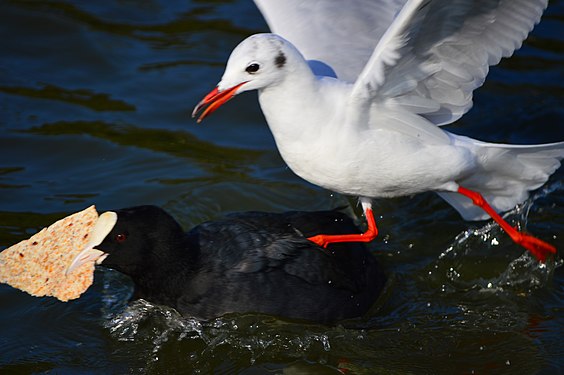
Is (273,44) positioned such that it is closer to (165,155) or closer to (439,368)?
(439,368)

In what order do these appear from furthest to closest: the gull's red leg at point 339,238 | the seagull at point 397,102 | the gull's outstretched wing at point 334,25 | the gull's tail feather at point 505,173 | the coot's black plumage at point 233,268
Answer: the gull's outstretched wing at point 334,25 < the gull's tail feather at point 505,173 < the gull's red leg at point 339,238 < the coot's black plumage at point 233,268 < the seagull at point 397,102

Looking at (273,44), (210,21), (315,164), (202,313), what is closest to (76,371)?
(202,313)

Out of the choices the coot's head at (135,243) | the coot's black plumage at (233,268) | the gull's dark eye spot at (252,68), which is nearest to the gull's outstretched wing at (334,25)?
the gull's dark eye spot at (252,68)

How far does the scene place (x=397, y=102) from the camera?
210 inches

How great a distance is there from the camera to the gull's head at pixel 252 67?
504 cm

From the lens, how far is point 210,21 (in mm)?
9977

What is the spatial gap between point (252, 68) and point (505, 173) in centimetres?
195

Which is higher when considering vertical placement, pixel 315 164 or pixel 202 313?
pixel 315 164

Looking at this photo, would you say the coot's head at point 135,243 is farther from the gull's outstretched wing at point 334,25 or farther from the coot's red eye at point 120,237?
the gull's outstretched wing at point 334,25

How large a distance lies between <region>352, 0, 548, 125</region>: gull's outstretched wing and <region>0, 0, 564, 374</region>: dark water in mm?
1221

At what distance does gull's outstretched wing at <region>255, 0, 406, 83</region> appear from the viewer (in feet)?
20.6

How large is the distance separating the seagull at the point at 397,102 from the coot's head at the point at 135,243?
0.67m

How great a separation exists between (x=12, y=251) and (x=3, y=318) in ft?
1.80

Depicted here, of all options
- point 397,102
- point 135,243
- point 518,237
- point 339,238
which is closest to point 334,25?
point 397,102
